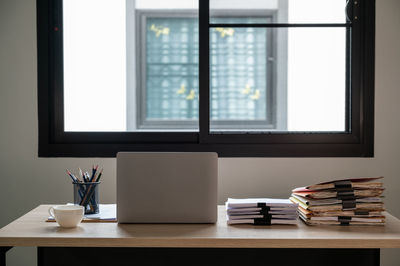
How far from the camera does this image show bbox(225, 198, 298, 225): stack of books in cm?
166

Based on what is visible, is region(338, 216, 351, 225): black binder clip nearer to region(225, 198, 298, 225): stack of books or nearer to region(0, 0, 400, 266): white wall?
region(225, 198, 298, 225): stack of books

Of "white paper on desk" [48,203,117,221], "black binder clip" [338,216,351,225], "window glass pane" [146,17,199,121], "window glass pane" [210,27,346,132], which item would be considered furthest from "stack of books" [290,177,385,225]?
"window glass pane" [146,17,199,121]

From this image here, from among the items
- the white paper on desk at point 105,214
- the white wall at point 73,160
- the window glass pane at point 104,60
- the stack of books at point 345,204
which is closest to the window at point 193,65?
the window glass pane at point 104,60

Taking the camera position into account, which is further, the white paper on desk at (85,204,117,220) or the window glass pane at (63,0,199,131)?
the window glass pane at (63,0,199,131)

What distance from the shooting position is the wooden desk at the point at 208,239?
1446 millimetres

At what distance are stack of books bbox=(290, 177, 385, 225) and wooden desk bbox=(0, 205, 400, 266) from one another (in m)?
0.04

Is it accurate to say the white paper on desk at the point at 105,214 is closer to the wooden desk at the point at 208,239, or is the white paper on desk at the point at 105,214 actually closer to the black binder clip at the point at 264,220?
the wooden desk at the point at 208,239

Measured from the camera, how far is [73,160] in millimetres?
2346

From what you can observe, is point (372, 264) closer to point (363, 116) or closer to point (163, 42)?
point (363, 116)

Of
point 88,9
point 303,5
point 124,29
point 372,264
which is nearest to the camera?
point 372,264

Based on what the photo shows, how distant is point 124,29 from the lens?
15.2 feet

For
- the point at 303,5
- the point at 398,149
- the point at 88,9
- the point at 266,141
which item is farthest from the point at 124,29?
the point at 398,149

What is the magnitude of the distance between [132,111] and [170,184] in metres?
3.23

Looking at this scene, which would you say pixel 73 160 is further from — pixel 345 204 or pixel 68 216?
pixel 345 204
